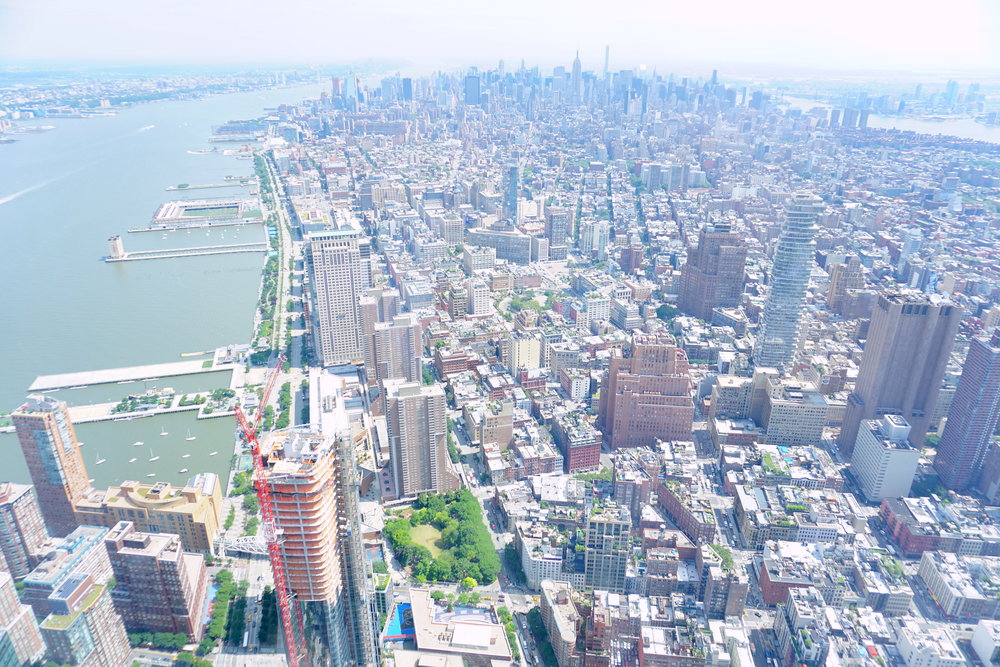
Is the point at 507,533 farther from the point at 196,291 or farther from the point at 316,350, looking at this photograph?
the point at 196,291

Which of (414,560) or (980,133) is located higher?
(980,133)

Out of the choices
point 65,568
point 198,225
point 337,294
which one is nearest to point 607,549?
point 65,568

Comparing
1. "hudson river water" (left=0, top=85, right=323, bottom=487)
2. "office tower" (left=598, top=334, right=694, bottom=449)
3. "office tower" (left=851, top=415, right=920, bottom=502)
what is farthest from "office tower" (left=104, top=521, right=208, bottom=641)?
"office tower" (left=851, top=415, right=920, bottom=502)

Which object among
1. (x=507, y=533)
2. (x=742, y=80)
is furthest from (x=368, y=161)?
(x=742, y=80)

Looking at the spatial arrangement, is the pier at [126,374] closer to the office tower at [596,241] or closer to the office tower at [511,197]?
the office tower at [596,241]

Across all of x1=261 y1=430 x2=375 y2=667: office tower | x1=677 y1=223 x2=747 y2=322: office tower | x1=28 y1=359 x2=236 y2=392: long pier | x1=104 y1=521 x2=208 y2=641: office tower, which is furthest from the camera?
x1=677 y1=223 x2=747 y2=322: office tower

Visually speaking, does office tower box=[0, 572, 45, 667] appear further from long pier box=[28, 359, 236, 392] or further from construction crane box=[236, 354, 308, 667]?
long pier box=[28, 359, 236, 392]
